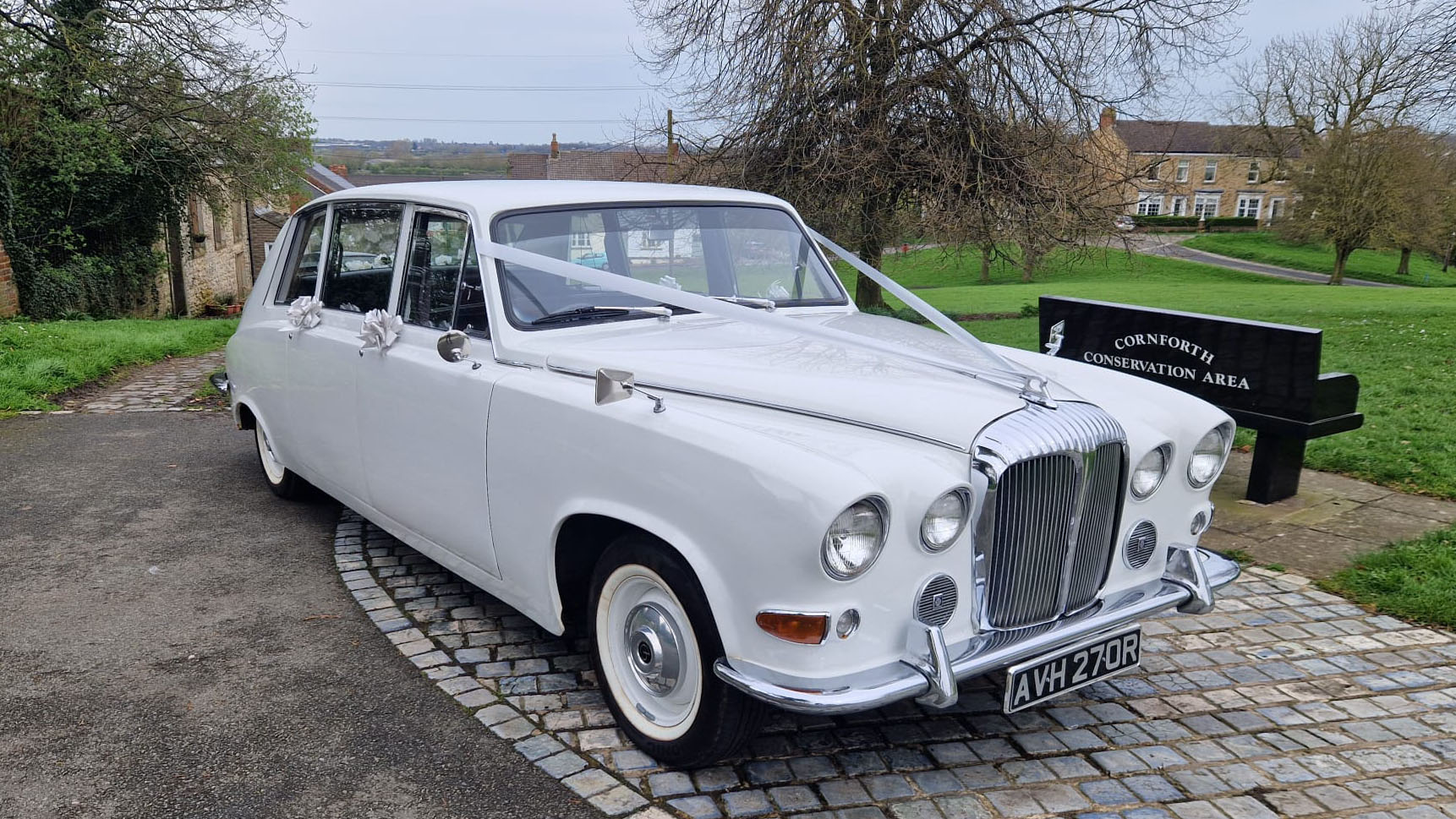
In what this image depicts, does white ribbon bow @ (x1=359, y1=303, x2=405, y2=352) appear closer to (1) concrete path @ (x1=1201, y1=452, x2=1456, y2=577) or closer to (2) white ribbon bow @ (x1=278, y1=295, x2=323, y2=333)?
(2) white ribbon bow @ (x1=278, y1=295, x2=323, y2=333)

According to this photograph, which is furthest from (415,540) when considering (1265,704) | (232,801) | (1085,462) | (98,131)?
(98,131)

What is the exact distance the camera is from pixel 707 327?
13.1 feet

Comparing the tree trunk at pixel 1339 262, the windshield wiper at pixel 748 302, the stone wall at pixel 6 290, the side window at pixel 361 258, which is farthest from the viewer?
the tree trunk at pixel 1339 262

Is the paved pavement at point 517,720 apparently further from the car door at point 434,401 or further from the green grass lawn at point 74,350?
the green grass lawn at point 74,350

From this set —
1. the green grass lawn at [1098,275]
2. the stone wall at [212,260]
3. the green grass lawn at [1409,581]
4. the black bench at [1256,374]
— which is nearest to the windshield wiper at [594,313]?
the black bench at [1256,374]

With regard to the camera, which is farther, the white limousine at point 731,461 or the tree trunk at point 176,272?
the tree trunk at point 176,272

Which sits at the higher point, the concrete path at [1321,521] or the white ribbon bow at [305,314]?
the white ribbon bow at [305,314]

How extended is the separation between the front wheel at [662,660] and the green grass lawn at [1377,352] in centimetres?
545

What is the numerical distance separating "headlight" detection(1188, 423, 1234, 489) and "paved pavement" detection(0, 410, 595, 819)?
2.39 m

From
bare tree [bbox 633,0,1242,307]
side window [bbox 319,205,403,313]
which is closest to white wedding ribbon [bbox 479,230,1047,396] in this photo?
side window [bbox 319,205,403,313]

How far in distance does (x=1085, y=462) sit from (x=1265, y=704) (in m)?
1.45

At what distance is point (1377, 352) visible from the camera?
11680 millimetres

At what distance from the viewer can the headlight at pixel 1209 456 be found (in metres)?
3.52

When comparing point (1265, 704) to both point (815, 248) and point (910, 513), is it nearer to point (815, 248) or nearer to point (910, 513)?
point (910, 513)
